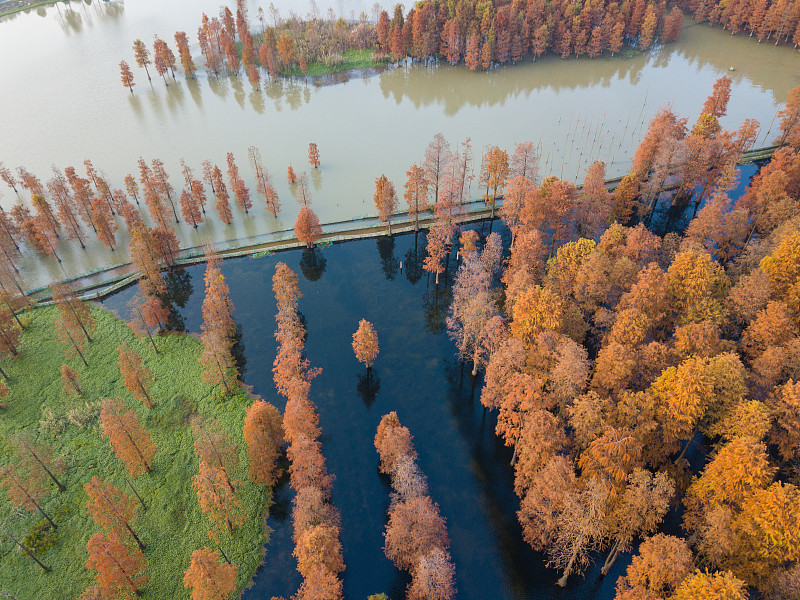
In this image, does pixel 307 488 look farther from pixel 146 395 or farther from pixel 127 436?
pixel 146 395

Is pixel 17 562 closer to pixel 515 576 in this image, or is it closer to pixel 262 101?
pixel 515 576

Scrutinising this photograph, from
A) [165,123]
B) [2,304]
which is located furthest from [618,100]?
[2,304]

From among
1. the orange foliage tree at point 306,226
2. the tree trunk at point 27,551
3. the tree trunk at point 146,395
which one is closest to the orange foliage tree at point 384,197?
the orange foliage tree at point 306,226

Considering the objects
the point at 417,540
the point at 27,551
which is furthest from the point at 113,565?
the point at 417,540

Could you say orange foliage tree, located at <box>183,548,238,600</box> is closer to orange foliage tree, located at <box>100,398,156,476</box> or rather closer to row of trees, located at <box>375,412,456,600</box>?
row of trees, located at <box>375,412,456,600</box>

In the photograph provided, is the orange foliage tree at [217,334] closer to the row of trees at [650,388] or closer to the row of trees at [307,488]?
the row of trees at [307,488]

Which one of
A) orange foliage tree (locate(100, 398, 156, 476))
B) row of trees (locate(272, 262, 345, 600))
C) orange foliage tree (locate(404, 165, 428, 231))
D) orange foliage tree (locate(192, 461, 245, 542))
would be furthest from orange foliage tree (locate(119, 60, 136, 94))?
orange foliage tree (locate(192, 461, 245, 542))
